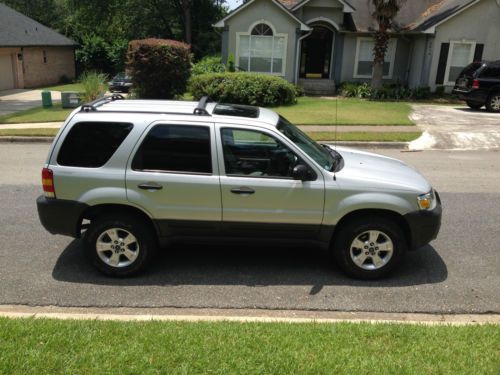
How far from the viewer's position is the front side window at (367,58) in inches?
1052

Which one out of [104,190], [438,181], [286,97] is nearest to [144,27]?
[286,97]

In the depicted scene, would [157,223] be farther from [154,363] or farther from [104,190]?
[154,363]

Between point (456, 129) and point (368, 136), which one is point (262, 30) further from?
point (368, 136)

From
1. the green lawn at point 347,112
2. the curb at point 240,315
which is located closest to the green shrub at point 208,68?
the green lawn at point 347,112

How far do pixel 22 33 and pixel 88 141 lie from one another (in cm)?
3637

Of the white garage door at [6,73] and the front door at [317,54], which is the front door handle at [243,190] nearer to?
the front door at [317,54]

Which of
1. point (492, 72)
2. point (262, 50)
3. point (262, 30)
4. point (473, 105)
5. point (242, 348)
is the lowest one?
point (242, 348)

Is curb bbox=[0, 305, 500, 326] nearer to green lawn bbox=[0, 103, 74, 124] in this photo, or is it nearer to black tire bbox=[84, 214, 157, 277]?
black tire bbox=[84, 214, 157, 277]

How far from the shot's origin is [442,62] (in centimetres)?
2467

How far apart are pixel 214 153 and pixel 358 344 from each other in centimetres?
235

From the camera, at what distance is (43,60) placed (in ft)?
127

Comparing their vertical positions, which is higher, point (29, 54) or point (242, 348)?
point (29, 54)

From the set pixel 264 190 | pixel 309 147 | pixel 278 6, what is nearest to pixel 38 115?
pixel 278 6

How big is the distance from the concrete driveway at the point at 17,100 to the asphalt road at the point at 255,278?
17407mm
